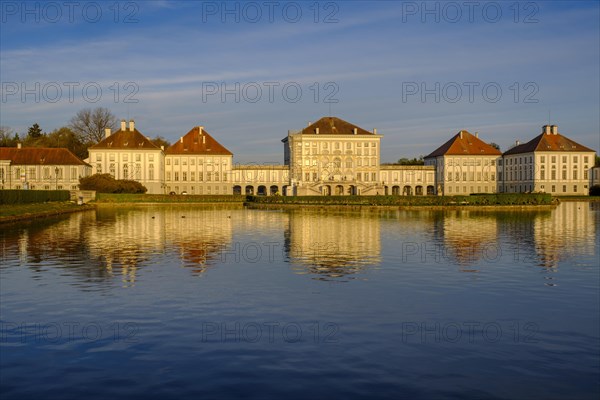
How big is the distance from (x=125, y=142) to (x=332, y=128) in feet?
99.4

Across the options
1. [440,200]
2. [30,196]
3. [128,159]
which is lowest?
[440,200]

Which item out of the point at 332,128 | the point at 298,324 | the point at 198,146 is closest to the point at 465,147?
the point at 332,128

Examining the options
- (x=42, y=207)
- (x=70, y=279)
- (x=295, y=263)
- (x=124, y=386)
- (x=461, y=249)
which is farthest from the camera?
(x=42, y=207)

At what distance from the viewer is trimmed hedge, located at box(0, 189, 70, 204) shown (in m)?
48.2

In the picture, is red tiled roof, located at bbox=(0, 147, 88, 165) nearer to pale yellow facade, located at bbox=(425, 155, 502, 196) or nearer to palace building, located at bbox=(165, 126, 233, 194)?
palace building, located at bbox=(165, 126, 233, 194)

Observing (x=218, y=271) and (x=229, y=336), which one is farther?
(x=218, y=271)

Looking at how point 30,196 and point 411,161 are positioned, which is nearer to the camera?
point 30,196

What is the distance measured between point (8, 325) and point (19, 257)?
9877 millimetres

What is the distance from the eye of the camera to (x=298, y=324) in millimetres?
10930

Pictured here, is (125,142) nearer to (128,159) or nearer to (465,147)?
(128,159)

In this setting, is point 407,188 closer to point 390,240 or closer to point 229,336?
point 390,240

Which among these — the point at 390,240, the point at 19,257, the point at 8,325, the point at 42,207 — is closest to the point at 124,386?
the point at 8,325

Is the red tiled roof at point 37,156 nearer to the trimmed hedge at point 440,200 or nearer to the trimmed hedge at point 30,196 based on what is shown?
the trimmed hedge at point 30,196

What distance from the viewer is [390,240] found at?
26422mm
